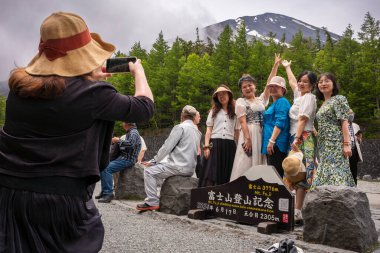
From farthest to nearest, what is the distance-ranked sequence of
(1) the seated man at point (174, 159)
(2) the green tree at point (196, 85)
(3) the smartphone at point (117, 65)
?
(2) the green tree at point (196, 85), (1) the seated man at point (174, 159), (3) the smartphone at point (117, 65)

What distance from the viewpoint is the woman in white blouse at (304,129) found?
5605 millimetres

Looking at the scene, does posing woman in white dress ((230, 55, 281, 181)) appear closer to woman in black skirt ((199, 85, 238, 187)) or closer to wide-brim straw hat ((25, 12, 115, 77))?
woman in black skirt ((199, 85, 238, 187))

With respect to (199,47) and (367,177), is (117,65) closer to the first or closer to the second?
(367,177)

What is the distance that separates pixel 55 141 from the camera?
1.84 metres

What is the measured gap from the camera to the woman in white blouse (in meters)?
5.61

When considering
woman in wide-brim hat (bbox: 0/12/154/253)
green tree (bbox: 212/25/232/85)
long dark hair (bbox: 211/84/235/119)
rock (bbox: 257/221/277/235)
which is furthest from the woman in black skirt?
green tree (bbox: 212/25/232/85)

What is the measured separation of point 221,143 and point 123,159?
2.74 m

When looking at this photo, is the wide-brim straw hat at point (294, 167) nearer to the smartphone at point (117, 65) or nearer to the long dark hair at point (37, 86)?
the smartphone at point (117, 65)

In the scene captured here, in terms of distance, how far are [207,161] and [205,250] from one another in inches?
98.6

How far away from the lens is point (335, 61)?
3269 centimetres

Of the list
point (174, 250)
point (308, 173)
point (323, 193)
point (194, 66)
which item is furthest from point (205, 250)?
point (194, 66)

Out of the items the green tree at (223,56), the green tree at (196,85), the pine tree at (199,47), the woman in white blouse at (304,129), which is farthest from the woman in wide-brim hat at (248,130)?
the pine tree at (199,47)

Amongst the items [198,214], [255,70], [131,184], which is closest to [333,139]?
[198,214]

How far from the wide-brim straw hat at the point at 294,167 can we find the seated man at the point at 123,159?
4.03 meters
